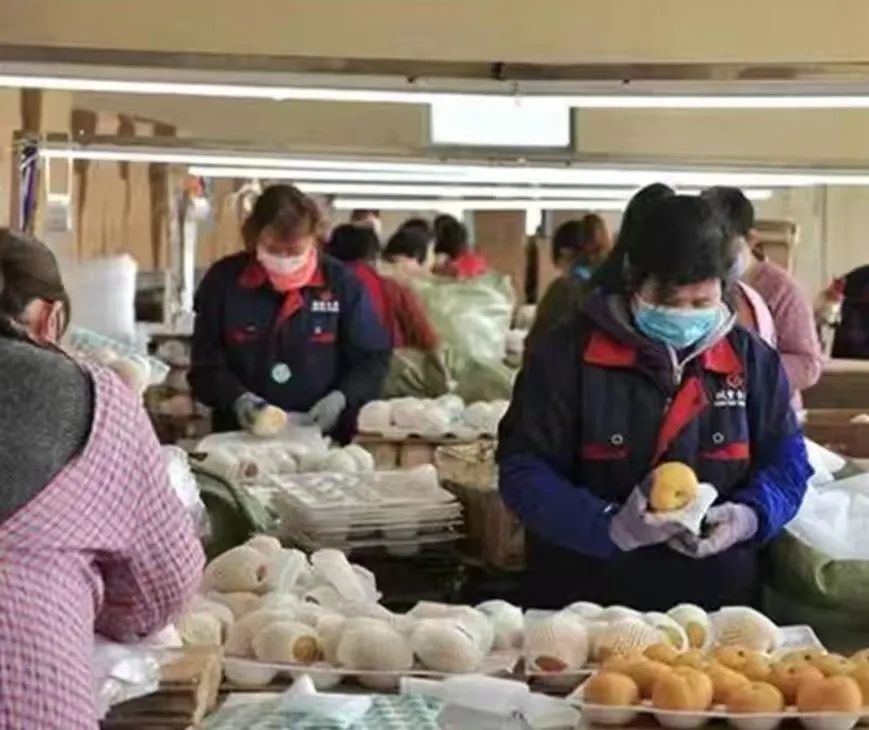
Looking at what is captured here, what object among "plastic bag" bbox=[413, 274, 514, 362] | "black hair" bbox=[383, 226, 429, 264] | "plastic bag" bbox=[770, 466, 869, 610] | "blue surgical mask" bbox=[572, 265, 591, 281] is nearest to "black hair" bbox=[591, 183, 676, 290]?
"plastic bag" bbox=[770, 466, 869, 610]

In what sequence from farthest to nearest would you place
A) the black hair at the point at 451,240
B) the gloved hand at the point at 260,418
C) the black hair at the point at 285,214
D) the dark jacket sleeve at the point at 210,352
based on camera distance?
the black hair at the point at 451,240
the dark jacket sleeve at the point at 210,352
the black hair at the point at 285,214
the gloved hand at the point at 260,418

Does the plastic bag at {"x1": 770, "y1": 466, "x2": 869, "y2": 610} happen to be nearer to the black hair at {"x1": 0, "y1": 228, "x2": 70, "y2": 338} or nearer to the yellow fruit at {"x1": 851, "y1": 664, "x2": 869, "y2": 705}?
the yellow fruit at {"x1": 851, "y1": 664, "x2": 869, "y2": 705}

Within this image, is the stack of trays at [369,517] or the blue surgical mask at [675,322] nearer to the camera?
the blue surgical mask at [675,322]

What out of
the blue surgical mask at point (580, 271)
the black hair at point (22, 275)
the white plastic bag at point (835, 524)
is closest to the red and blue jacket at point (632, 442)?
the white plastic bag at point (835, 524)

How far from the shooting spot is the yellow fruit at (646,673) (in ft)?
8.00

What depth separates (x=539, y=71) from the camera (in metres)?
3.34

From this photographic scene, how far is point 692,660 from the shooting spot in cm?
253

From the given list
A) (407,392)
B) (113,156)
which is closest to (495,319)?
(407,392)

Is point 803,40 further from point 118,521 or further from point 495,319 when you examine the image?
point 118,521

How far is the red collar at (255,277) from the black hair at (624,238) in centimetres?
184

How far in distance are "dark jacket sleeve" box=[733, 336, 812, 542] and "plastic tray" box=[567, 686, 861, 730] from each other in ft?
2.57

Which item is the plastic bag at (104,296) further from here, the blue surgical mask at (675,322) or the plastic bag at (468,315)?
the blue surgical mask at (675,322)

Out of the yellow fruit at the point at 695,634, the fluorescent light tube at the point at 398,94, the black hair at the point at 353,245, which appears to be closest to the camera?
the yellow fruit at the point at 695,634

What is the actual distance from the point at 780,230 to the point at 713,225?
7.30 metres
